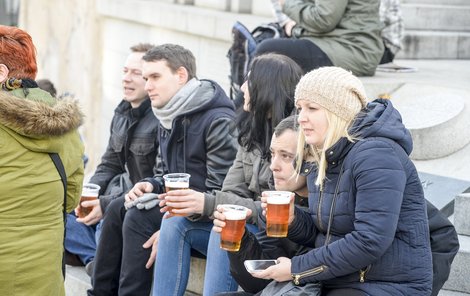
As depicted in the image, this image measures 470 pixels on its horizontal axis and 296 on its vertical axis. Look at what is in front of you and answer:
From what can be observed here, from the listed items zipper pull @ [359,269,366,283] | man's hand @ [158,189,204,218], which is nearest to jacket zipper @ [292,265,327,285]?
zipper pull @ [359,269,366,283]

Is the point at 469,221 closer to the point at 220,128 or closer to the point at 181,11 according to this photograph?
the point at 220,128

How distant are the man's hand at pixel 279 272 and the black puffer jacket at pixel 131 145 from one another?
2163mm

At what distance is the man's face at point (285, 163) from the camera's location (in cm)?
518

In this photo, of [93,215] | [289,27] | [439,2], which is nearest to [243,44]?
[289,27]

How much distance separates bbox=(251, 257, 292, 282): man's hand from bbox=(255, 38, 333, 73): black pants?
2876 millimetres

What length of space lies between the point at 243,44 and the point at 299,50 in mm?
664

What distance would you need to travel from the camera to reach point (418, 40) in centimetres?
984

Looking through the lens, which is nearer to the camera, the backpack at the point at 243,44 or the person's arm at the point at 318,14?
the person's arm at the point at 318,14

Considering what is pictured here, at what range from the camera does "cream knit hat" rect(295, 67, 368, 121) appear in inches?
182

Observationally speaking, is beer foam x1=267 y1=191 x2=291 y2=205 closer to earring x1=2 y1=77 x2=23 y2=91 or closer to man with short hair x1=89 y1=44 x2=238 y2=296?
earring x1=2 y1=77 x2=23 y2=91

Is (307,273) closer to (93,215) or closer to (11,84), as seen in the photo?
(11,84)

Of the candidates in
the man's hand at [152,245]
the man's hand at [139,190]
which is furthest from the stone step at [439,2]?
the man's hand at [152,245]

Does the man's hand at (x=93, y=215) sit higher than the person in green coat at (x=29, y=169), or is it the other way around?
the person in green coat at (x=29, y=169)

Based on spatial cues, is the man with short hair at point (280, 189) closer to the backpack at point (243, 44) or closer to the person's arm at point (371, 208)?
the person's arm at point (371, 208)
